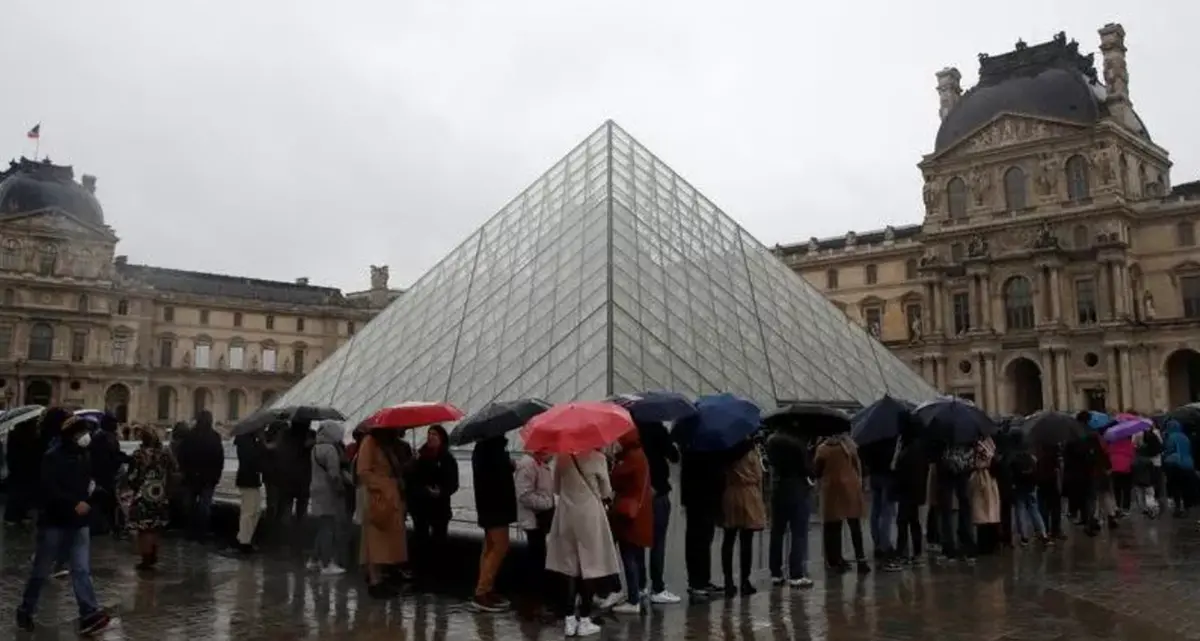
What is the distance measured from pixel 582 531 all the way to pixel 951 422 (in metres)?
3.82

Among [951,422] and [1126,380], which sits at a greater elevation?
[1126,380]

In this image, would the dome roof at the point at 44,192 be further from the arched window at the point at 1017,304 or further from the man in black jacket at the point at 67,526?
the man in black jacket at the point at 67,526

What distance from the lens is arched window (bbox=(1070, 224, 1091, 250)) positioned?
39219 millimetres

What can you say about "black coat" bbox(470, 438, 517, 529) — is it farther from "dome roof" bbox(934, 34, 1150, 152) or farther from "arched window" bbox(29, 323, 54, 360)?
"arched window" bbox(29, 323, 54, 360)

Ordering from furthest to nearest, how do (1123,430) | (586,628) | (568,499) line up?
1. (1123,430)
2. (568,499)
3. (586,628)

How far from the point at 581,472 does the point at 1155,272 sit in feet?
135

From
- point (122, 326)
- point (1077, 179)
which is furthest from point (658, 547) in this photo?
point (122, 326)

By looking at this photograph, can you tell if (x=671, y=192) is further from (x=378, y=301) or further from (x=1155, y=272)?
(x=378, y=301)

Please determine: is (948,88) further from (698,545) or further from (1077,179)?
(698,545)

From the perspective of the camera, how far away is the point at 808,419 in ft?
25.0

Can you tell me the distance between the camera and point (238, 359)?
57938 millimetres

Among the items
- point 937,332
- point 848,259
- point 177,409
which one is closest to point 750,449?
point 937,332

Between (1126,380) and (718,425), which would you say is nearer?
(718,425)

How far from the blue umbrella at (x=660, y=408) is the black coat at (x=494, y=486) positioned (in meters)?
0.92
